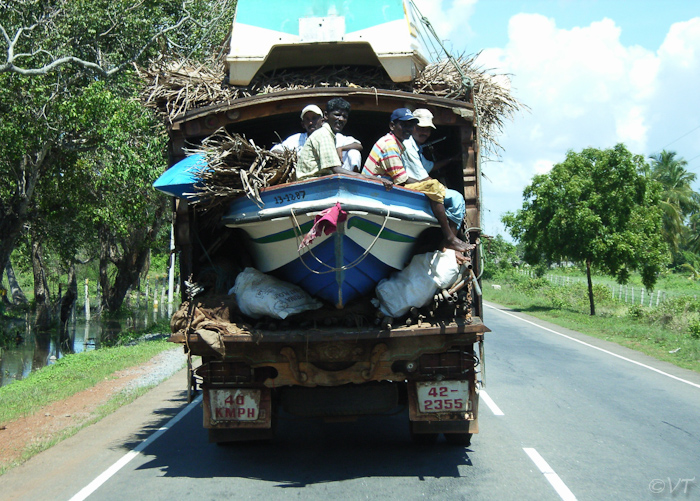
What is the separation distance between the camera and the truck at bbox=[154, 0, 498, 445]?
5.14m

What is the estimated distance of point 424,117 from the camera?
5699mm

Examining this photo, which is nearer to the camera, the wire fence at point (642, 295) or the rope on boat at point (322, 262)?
the rope on boat at point (322, 262)

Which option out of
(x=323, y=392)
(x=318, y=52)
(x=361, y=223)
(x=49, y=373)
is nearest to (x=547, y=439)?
(x=323, y=392)

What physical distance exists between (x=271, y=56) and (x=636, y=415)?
5.86m

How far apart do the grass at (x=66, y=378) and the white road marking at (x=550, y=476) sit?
20.7ft

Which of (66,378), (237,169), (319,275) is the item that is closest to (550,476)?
(319,275)

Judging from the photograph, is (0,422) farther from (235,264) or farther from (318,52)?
(318,52)

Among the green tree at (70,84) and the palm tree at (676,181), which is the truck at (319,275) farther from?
the palm tree at (676,181)

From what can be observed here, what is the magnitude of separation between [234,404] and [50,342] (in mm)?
19523

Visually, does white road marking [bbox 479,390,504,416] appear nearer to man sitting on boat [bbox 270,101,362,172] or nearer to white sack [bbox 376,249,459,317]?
white sack [bbox 376,249,459,317]

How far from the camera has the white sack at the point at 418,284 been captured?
209 inches


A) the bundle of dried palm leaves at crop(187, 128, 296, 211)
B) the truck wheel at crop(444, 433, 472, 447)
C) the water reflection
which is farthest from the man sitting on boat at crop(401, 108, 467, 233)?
the water reflection

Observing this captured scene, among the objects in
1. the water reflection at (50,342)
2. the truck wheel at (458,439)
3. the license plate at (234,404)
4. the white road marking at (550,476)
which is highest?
the license plate at (234,404)

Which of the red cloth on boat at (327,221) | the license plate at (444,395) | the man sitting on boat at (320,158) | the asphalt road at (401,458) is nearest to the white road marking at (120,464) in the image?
the asphalt road at (401,458)
